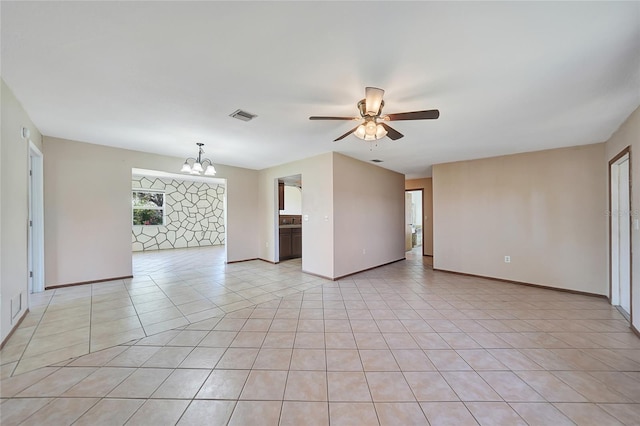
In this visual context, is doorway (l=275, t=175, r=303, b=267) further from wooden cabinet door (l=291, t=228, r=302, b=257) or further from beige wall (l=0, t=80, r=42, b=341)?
beige wall (l=0, t=80, r=42, b=341)

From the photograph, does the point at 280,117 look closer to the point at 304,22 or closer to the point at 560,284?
the point at 304,22

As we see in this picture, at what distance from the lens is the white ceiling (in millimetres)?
1433

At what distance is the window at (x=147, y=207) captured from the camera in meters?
7.79

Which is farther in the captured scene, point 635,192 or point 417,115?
point 635,192

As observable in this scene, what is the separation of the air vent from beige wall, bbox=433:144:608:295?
14.3 feet

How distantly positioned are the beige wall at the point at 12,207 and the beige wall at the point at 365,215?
3.95m

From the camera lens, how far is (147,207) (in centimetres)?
800

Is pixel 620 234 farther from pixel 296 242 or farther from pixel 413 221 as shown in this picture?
pixel 413 221

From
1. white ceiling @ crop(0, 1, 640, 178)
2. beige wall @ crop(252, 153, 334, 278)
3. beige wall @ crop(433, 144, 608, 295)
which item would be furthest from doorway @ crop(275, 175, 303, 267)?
beige wall @ crop(433, 144, 608, 295)

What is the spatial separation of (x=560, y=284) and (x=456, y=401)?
13.1 feet

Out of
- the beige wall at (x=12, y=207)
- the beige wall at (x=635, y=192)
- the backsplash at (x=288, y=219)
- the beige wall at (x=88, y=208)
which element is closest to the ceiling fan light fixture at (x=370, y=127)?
the beige wall at (x=635, y=192)

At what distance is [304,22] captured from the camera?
4.90ft

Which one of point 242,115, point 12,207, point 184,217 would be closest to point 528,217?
point 242,115

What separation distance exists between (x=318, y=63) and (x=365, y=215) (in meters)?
3.79
